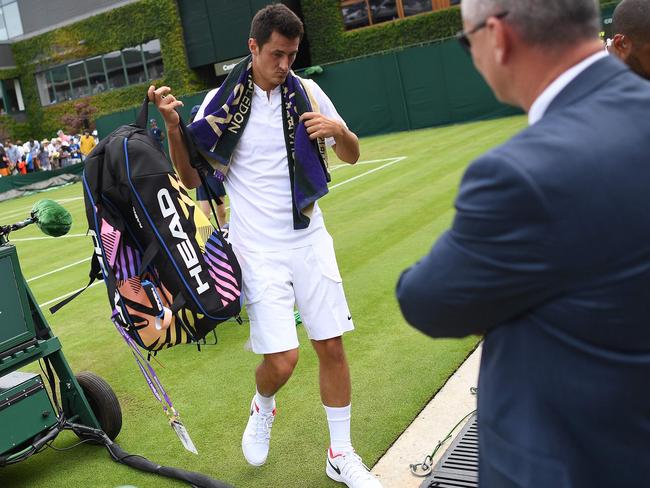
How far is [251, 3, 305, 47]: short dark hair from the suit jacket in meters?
2.40

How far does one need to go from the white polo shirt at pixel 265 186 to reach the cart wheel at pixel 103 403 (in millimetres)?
1473

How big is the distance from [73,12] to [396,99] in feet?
84.5

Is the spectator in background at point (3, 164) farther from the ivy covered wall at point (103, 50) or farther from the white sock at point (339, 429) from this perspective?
the white sock at point (339, 429)

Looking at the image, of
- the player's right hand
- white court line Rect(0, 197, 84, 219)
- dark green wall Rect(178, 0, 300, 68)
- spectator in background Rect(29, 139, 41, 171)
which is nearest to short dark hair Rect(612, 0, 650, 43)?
the player's right hand

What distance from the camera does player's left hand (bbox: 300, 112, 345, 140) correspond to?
142 inches

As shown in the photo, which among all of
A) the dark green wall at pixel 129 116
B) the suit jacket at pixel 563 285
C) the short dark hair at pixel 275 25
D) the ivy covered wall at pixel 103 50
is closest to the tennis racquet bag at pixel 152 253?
the short dark hair at pixel 275 25

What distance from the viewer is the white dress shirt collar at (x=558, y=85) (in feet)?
4.74

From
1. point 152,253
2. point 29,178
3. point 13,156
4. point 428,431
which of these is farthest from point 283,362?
point 13,156

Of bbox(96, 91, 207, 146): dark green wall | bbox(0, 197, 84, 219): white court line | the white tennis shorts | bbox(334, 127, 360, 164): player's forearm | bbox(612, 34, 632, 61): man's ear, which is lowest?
bbox(0, 197, 84, 219): white court line

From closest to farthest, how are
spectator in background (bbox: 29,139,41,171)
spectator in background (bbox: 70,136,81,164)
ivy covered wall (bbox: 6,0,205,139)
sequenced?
spectator in background (bbox: 29,139,41,171)
spectator in background (bbox: 70,136,81,164)
ivy covered wall (bbox: 6,0,205,139)

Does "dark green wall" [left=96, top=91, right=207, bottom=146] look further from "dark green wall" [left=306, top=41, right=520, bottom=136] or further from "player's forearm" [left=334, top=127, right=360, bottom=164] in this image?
"player's forearm" [left=334, top=127, right=360, bottom=164]

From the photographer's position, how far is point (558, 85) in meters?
1.45

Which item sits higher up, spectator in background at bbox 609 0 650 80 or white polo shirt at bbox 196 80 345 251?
spectator in background at bbox 609 0 650 80

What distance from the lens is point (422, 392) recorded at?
15.1 ft
